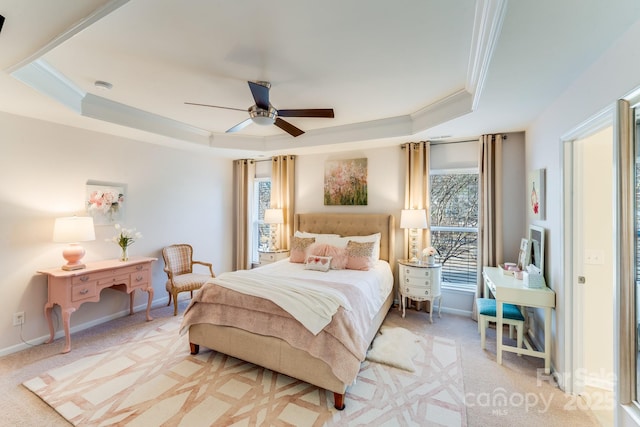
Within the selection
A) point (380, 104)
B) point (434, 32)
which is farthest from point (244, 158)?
point (434, 32)

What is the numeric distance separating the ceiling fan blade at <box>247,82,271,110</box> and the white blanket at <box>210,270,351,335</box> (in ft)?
5.62

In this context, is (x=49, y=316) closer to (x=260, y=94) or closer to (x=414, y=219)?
(x=260, y=94)

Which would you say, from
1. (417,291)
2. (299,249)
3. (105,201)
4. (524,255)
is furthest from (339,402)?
(105,201)

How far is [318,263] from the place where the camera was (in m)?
3.69

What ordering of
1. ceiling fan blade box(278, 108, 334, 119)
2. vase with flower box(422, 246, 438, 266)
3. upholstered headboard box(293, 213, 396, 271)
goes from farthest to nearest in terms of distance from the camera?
upholstered headboard box(293, 213, 396, 271), vase with flower box(422, 246, 438, 266), ceiling fan blade box(278, 108, 334, 119)

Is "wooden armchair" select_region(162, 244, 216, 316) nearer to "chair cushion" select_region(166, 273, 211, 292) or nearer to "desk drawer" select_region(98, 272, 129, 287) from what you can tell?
"chair cushion" select_region(166, 273, 211, 292)

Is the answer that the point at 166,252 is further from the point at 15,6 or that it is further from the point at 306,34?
the point at 306,34

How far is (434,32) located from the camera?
195 cm

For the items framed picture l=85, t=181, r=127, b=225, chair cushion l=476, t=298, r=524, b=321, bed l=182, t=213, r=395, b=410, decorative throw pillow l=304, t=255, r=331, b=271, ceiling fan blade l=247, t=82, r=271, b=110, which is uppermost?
ceiling fan blade l=247, t=82, r=271, b=110

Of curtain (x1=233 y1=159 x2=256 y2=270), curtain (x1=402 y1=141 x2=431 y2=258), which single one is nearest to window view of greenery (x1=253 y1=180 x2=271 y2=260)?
curtain (x1=233 y1=159 x2=256 y2=270)

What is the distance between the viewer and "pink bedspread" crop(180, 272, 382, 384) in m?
2.15

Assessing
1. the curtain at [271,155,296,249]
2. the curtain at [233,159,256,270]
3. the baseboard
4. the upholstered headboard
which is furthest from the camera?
the curtain at [233,159,256,270]

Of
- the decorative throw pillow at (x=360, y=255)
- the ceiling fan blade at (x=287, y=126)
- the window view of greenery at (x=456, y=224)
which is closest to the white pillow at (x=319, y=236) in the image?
the decorative throw pillow at (x=360, y=255)

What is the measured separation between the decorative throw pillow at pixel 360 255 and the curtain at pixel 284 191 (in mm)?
1613
